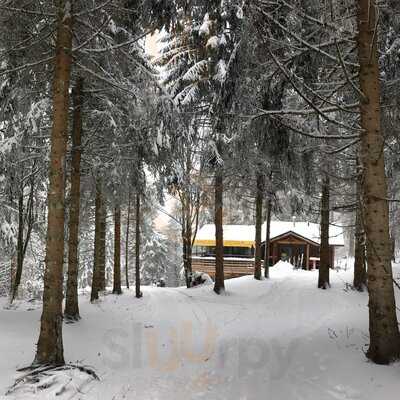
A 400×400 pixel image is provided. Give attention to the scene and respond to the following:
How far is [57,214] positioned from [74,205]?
3.90m

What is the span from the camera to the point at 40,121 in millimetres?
10805

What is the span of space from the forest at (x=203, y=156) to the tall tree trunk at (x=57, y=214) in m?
0.02

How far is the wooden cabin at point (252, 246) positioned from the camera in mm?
29984

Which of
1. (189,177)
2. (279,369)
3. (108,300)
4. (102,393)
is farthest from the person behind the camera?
(189,177)

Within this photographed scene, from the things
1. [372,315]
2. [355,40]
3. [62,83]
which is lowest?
[372,315]

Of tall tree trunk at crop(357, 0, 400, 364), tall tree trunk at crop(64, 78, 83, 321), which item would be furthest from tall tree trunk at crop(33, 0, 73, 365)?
tall tree trunk at crop(357, 0, 400, 364)

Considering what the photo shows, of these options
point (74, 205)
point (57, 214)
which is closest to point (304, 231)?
point (74, 205)

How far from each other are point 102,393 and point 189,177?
13655mm

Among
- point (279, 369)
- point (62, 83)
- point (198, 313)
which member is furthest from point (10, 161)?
point (279, 369)

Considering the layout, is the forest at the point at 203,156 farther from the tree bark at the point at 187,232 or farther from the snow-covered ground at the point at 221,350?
the tree bark at the point at 187,232

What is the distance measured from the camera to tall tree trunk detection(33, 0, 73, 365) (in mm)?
6641

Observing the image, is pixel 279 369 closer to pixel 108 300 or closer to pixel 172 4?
pixel 172 4

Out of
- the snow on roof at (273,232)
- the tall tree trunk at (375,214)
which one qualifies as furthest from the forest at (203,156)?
the snow on roof at (273,232)

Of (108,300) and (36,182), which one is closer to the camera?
(36,182)
